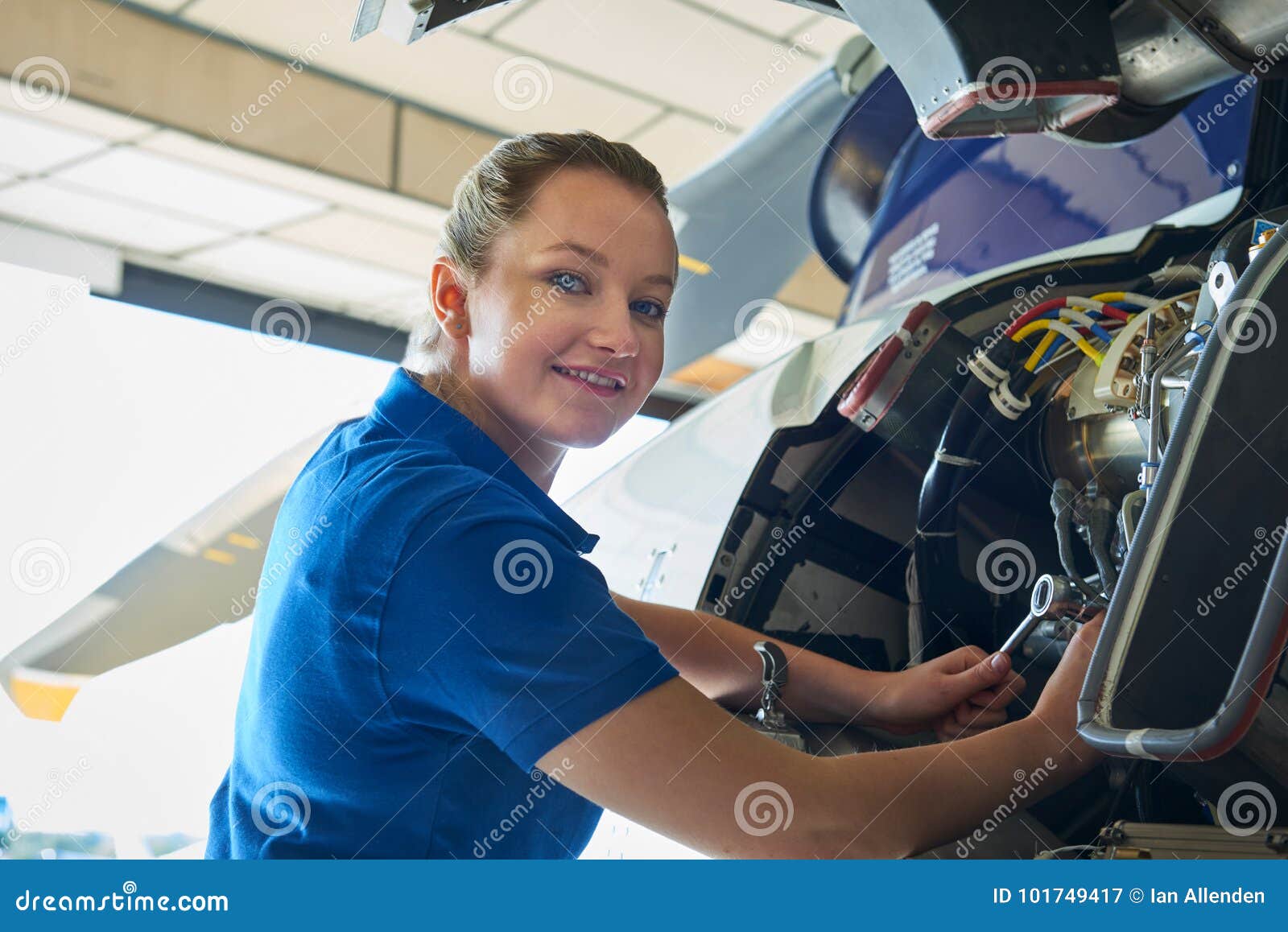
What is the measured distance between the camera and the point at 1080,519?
130 centimetres

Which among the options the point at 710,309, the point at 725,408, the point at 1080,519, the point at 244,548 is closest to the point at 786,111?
the point at 710,309

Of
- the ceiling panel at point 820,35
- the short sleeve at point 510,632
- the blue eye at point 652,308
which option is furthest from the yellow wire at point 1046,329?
the ceiling panel at point 820,35

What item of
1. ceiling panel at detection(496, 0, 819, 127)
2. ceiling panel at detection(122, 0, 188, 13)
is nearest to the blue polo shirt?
ceiling panel at detection(496, 0, 819, 127)

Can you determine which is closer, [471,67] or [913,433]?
[913,433]

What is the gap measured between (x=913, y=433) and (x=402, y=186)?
578cm

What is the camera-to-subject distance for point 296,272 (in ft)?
24.0

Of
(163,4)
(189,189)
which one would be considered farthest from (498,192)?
(189,189)

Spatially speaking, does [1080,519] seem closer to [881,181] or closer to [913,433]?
[913,433]

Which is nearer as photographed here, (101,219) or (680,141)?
(101,219)

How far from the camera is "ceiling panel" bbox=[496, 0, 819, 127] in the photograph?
5734 mm

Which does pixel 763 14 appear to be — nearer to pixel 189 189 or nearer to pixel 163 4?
pixel 163 4

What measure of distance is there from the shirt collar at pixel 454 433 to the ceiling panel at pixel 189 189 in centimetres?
583

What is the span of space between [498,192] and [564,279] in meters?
0.14

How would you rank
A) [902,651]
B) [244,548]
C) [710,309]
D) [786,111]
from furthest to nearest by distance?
[244,548], [710,309], [786,111], [902,651]
